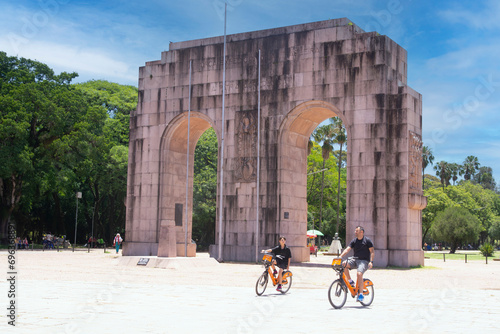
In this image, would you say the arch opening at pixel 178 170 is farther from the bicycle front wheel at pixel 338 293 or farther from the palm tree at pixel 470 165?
the palm tree at pixel 470 165

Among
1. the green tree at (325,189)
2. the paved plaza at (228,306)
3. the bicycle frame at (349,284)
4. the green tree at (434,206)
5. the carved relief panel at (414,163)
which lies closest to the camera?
the paved plaza at (228,306)

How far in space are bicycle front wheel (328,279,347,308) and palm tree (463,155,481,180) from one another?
11462 cm

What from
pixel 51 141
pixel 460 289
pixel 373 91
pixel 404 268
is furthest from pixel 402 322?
pixel 51 141

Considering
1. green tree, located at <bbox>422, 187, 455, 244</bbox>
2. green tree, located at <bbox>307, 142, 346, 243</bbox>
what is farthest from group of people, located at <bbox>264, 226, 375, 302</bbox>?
green tree, located at <bbox>422, 187, 455, 244</bbox>

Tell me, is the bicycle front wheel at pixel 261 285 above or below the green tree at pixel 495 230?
below

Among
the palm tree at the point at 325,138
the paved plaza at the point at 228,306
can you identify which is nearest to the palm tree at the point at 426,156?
the palm tree at the point at 325,138

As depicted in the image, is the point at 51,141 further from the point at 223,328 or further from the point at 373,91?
the point at 223,328

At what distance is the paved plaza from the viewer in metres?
9.38

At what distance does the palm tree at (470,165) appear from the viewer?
393 ft

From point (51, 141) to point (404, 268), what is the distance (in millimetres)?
28074

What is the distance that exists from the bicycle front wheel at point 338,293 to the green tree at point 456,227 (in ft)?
138

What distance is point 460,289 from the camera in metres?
17.1

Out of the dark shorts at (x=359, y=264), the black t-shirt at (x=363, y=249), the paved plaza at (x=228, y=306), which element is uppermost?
the black t-shirt at (x=363, y=249)

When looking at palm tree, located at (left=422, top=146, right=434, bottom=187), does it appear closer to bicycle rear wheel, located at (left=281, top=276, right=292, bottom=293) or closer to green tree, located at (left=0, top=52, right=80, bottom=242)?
green tree, located at (left=0, top=52, right=80, bottom=242)
